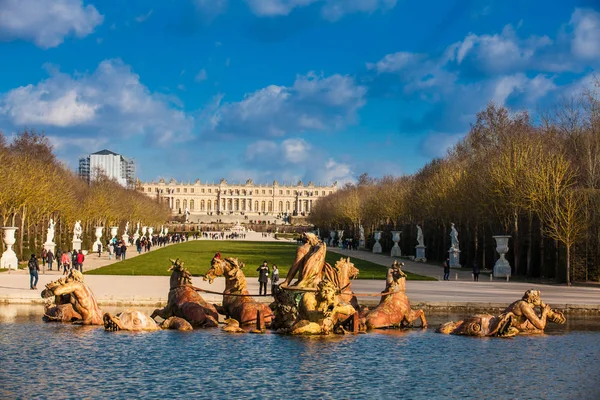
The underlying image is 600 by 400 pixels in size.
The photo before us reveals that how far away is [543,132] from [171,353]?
174 ft

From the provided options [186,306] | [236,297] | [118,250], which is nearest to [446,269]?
[236,297]

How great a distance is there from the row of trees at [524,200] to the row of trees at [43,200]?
29.2 meters

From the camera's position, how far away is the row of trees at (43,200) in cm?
5381

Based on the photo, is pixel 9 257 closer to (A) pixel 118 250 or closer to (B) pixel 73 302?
(A) pixel 118 250

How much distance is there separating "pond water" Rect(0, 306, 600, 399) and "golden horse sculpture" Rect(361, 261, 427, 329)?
0.49 meters

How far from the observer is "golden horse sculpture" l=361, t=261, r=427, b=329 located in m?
19.0

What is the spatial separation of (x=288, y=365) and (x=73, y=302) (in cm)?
708

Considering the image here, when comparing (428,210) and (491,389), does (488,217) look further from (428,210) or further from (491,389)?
(491,389)

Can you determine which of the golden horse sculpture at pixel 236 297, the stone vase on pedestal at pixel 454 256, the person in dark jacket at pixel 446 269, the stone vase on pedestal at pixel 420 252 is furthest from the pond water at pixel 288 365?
the stone vase on pedestal at pixel 420 252

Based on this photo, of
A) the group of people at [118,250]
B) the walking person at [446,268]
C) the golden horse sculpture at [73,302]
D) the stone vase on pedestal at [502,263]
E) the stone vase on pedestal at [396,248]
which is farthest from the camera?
the stone vase on pedestal at [396,248]

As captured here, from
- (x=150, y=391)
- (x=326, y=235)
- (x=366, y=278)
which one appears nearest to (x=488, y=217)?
(x=366, y=278)

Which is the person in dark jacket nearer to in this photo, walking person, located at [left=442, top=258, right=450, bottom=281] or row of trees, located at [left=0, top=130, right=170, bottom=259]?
walking person, located at [left=442, top=258, right=450, bottom=281]

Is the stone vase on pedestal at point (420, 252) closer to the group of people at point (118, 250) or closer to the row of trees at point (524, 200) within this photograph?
the row of trees at point (524, 200)

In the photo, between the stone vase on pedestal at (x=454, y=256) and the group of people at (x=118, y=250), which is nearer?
the stone vase on pedestal at (x=454, y=256)
